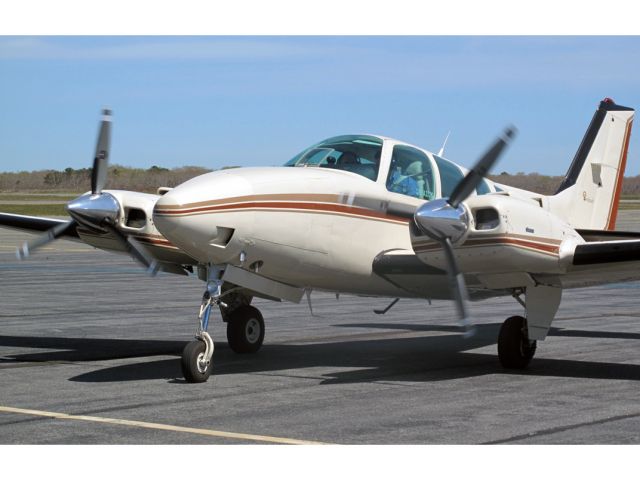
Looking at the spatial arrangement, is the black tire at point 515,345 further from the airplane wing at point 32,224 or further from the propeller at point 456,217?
the airplane wing at point 32,224

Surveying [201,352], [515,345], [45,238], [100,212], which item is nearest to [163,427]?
[201,352]

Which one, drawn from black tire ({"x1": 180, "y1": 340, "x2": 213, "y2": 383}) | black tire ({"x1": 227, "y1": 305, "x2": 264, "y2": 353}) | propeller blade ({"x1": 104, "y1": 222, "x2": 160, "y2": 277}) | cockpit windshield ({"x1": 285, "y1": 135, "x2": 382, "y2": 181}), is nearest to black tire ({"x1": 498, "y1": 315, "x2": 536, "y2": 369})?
cockpit windshield ({"x1": 285, "y1": 135, "x2": 382, "y2": 181})

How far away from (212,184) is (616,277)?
544 cm

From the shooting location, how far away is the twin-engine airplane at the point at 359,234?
1253 cm

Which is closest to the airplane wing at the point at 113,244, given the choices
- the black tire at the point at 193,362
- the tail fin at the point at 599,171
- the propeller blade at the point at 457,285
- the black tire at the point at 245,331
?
the black tire at the point at 245,331

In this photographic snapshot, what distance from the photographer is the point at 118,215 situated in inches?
551

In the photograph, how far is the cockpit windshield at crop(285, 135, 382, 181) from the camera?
45.5 feet

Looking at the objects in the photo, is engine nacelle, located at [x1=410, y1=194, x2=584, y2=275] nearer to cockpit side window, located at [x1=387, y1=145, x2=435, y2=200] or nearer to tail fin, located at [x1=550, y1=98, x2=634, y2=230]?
cockpit side window, located at [x1=387, y1=145, x2=435, y2=200]

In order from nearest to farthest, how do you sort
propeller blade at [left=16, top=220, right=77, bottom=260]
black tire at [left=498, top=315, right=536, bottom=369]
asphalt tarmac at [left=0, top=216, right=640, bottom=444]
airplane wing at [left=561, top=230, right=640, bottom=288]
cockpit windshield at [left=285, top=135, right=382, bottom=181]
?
asphalt tarmac at [left=0, top=216, right=640, bottom=444] → airplane wing at [left=561, top=230, right=640, bottom=288] → cockpit windshield at [left=285, top=135, right=382, bottom=181] → black tire at [left=498, top=315, right=536, bottom=369] → propeller blade at [left=16, top=220, right=77, bottom=260]

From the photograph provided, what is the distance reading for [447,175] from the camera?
14367 mm

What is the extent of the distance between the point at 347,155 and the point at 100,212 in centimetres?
333

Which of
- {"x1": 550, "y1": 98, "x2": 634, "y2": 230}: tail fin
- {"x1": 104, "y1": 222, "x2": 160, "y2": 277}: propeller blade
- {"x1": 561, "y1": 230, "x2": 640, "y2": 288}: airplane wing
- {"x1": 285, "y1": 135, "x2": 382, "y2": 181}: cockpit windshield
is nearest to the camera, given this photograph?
{"x1": 561, "y1": 230, "x2": 640, "y2": 288}: airplane wing

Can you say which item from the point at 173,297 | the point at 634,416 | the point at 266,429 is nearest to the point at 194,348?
the point at 266,429

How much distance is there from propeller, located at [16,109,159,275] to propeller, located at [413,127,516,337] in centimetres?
406
